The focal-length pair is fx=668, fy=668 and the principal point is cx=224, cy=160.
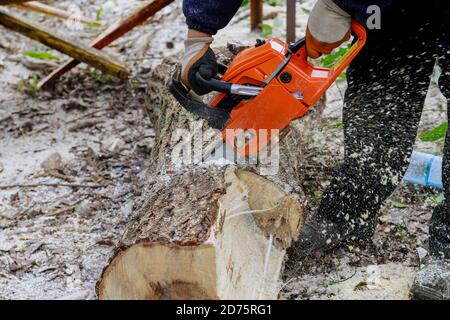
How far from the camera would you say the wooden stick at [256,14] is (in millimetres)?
5109

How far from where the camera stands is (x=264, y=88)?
8.52ft

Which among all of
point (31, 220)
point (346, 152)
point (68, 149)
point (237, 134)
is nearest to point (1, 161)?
point (68, 149)

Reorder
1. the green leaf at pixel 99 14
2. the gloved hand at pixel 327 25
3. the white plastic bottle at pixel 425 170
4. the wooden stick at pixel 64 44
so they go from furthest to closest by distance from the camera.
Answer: the green leaf at pixel 99 14 < the wooden stick at pixel 64 44 < the white plastic bottle at pixel 425 170 < the gloved hand at pixel 327 25

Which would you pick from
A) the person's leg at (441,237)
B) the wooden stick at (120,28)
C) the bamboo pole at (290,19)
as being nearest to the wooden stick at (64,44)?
the wooden stick at (120,28)

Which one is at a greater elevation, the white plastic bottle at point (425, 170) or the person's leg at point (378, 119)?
the person's leg at point (378, 119)

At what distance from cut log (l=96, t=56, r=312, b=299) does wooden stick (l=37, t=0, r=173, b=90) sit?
5.04ft

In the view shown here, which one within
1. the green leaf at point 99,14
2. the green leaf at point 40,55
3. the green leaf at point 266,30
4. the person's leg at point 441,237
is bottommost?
the green leaf at point 99,14

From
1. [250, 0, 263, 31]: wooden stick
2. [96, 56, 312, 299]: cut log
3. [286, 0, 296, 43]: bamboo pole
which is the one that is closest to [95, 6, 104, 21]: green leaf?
[250, 0, 263, 31]: wooden stick

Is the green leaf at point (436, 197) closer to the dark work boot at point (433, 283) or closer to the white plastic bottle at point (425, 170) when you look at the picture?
the white plastic bottle at point (425, 170)

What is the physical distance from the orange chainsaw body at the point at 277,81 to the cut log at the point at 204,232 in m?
0.23

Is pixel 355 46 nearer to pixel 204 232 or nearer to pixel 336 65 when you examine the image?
pixel 336 65

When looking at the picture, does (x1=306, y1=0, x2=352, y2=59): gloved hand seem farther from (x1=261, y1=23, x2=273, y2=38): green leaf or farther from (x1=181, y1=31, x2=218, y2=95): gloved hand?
(x1=261, y1=23, x2=273, y2=38): green leaf

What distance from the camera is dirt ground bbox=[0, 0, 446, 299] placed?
115 inches
